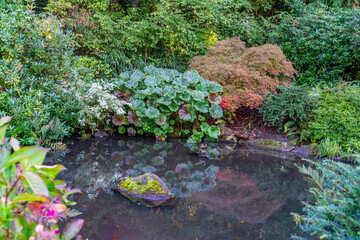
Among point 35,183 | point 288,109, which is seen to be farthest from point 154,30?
point 35,183

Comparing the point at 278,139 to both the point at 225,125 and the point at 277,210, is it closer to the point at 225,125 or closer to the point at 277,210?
the point at 225,125

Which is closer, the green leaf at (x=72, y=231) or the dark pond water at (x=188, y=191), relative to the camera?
the green leaf at (x=72, y=231)

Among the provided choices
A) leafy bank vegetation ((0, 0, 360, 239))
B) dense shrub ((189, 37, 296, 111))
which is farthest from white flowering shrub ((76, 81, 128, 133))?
dense shrub ((189, 37, 296, 111))

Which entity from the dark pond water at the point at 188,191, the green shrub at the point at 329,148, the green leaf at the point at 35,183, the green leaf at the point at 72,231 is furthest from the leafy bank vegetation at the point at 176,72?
the green leaf at the point at 35,183

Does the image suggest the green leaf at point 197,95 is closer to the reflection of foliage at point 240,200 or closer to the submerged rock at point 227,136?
the submerged rock at point 227,136

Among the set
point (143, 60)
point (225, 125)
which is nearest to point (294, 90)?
point (225, 125)

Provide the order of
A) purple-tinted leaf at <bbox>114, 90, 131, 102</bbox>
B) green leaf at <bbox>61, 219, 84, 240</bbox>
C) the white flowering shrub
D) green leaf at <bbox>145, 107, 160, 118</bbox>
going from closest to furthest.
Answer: green leaf at <bbox>61, 219, 84, 240</bbox>
the white flowering shrub
green leaf at <bbox>145, 107, 160, 118</bbox>
purple-tinted leaf at <bbox>114, 90, 131, 102</bbox>

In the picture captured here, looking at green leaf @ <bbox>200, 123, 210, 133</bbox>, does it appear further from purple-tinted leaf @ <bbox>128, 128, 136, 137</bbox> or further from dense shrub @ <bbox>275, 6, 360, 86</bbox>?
dense shrub @ <bbox>275, 6, 360, 86</bbox>

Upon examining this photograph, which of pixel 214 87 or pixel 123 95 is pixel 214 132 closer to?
pixel 214 87

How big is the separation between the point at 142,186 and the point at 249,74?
4010 mm

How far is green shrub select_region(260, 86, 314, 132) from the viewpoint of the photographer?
6.16 m

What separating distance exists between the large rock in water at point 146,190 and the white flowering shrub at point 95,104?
243 centimetres

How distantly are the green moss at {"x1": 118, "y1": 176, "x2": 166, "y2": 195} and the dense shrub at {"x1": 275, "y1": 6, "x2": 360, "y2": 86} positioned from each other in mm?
5671

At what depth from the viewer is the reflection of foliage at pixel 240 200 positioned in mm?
3400
